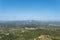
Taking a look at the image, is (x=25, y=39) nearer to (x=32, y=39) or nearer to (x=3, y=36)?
(x=32, y=39)

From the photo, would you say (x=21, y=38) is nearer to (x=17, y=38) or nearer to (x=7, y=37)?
(x=17, y=38)

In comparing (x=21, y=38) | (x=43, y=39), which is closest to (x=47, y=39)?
(x=43, y=39)

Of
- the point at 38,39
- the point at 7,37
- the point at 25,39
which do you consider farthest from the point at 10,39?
the point at 38,39

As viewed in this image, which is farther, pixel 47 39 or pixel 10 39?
pixel 10 39

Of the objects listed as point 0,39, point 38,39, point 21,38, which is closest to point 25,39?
point 21,38

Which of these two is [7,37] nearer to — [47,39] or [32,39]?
[32,39]

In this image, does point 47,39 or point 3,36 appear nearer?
point 47,39

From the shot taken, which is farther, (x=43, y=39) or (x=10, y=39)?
(x=10, y=39)
